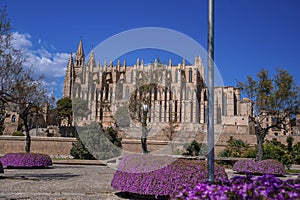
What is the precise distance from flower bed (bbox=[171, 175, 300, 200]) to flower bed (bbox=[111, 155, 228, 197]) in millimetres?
3418

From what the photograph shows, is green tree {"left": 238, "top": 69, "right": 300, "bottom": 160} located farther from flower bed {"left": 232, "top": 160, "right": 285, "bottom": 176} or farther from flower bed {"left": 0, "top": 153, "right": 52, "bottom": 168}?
flower bed {"left": 0, "top": 153, "right": 52, "bottom": 168}

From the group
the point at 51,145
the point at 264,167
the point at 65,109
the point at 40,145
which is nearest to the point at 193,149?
the point at 51,145

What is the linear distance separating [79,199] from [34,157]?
31.9 feet

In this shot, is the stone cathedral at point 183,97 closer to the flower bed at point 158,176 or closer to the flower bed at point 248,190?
the flower bed at point 158,176

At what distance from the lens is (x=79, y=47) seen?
96.0m

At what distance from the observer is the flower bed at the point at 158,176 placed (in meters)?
7.33

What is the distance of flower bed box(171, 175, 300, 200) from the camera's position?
3369 millimetres

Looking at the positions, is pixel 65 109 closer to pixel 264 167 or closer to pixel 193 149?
pixel 193 149

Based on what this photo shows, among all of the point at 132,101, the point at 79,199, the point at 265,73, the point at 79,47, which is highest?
the point at 79,47

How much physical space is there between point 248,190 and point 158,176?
165 inches

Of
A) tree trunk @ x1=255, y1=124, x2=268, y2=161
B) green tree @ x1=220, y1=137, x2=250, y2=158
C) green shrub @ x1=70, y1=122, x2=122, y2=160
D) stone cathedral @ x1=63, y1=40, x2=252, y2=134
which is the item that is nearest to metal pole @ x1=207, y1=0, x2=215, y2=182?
tree trunk @ x1=255, y1=124, x2=268, y2=161

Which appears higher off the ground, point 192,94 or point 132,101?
point 192,94

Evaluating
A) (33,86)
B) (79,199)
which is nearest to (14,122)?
(33,86)

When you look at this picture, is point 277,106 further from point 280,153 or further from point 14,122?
point 14,122
